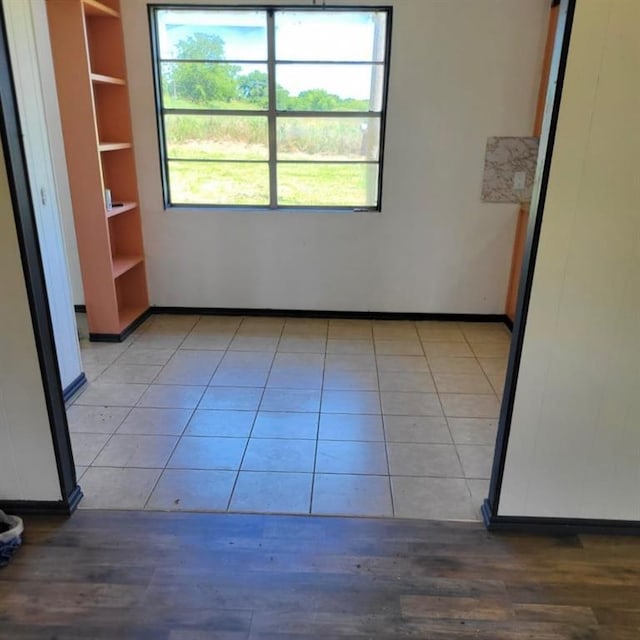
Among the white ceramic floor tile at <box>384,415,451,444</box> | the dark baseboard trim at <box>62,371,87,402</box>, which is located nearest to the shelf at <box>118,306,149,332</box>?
the dark baseboard trim at <box>62,371,87,402</box>

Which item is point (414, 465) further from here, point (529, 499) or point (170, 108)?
point (170, 108)

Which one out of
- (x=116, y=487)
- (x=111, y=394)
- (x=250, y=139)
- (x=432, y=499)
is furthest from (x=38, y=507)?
(x=250, y=139)

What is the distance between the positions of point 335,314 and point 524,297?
264cm

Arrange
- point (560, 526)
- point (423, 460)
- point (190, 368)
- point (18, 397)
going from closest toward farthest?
point (18, 397), point (560, 526), point (423, 460), point (190, 368)

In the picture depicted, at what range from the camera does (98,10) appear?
3371mm

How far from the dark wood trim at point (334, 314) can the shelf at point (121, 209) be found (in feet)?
2.76

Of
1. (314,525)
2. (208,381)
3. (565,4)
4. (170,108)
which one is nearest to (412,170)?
(170,108)

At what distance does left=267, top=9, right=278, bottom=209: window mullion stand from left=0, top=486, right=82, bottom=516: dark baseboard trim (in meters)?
2.63

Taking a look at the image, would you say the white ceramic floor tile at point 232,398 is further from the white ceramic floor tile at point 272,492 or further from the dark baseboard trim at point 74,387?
the dark baseboard trim at point 74,387

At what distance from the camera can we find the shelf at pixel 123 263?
12.3 ft

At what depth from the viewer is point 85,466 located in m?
2.36

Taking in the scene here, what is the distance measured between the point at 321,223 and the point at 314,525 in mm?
2527

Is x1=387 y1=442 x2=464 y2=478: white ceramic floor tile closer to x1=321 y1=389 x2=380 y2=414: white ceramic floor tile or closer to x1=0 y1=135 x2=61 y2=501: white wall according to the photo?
x1=321 y1=389 x2=380 y2=414: white ceramic floor tile

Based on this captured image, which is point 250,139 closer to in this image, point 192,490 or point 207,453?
point 207,453
